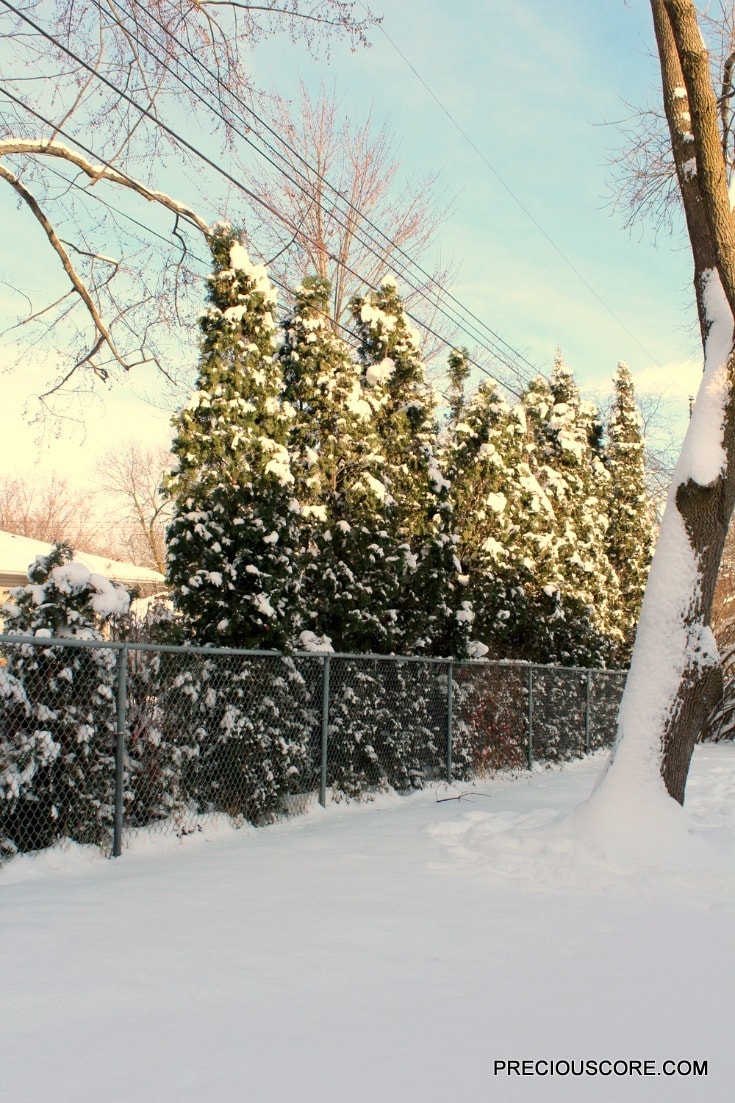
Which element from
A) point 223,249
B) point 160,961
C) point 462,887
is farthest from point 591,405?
point 160,961

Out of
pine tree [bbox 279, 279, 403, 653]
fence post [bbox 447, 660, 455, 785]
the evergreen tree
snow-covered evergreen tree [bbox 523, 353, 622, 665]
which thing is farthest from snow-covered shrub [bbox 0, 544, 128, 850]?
the evergreen tree

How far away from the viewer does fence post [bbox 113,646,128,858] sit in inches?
262

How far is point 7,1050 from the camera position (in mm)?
3225

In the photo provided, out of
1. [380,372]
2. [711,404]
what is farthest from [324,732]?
[380,372]

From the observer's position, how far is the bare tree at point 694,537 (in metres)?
7.27

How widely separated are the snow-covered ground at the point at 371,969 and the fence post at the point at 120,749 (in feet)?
0.99

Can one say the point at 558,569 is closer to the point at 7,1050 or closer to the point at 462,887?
the point at 462,887

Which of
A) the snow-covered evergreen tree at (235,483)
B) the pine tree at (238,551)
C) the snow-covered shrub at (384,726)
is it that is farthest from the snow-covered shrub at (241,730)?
the snow-covered shrub at (384,726)

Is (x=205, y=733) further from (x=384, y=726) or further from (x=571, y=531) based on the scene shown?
(x=571, y=531)

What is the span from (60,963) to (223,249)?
7.38 metres

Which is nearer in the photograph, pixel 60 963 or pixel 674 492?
pixel 60 963

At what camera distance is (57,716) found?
6.47m

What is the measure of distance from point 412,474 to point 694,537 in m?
5.53

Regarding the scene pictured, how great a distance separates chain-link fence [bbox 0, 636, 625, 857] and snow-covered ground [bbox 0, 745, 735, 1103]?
0.42 meters
